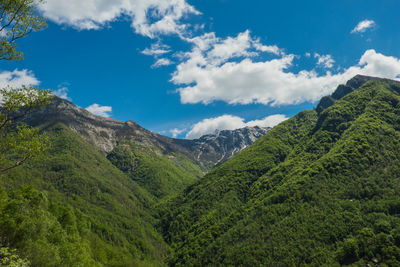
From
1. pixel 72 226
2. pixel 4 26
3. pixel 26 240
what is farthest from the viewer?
pixel 72 226

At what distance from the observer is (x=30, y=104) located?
69.2 feet

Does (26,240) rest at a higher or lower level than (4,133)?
lower

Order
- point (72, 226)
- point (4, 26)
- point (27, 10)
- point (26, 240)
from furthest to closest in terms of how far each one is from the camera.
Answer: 1. point (72, 226)
2. point (26, 240)
3. point (27, 10)
4. point (4, 26)

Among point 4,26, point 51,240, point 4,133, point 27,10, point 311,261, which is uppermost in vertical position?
point 27,10

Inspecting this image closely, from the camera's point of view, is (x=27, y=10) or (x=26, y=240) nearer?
(x=27, y=10)

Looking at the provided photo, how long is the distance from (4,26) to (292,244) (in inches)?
8055

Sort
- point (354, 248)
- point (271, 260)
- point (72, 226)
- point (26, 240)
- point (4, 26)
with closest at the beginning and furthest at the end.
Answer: point (4, 26) → point (26, 240) → point (72, 226) → point (354, 248) → point (271, 260)

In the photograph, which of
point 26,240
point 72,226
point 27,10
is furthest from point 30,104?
point 72,226

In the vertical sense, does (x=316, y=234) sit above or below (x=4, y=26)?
below

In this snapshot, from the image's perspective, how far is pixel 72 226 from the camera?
2377 inches

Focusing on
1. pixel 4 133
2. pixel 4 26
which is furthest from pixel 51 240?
pixel 4 26

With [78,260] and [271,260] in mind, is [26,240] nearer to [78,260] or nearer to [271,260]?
[78,260]

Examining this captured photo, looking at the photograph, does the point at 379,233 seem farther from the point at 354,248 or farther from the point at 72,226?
the point at 72,226

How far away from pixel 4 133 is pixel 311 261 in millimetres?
193666
